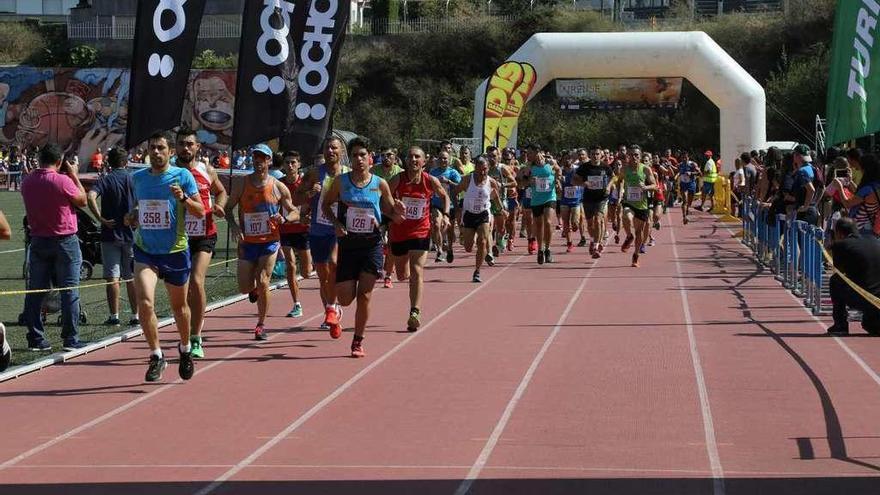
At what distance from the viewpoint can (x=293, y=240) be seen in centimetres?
1620

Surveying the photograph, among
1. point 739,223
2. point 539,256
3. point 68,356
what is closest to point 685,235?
point 739,223

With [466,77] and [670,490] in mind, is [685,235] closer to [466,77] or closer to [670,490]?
[670,490]

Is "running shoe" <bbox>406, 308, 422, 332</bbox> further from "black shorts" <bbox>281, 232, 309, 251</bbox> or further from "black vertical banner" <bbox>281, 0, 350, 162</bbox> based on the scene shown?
"black vertical banner" <bbox>281, 0, 350, 162</bbox>

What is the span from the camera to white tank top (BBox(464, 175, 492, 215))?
22.0 metres

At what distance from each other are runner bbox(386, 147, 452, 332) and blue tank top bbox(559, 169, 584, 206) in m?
12.3

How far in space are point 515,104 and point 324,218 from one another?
2506 centimetres

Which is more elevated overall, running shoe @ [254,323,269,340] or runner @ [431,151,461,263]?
runner @ [431,151,461,263]

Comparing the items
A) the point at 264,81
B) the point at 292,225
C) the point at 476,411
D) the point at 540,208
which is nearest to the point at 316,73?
the point at 264,81

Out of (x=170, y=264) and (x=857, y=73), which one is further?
(x=857, y=73)

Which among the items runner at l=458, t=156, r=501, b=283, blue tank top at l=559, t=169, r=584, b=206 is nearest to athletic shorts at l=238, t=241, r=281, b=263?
runner at l=458, t=156, r=501, b=283

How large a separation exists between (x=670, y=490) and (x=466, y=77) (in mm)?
73131

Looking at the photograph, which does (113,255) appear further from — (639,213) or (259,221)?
(639,213)

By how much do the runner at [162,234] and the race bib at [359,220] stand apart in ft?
6.93

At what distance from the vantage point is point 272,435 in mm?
9266
